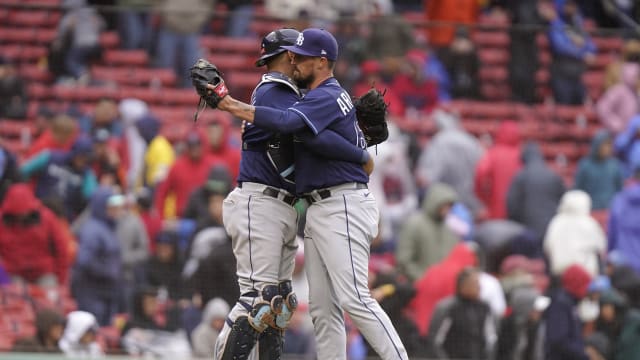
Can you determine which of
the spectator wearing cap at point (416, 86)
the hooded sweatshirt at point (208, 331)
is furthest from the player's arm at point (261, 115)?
the spectator wearing cap at point (416, 86)

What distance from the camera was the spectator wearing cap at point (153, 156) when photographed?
12.0 metres

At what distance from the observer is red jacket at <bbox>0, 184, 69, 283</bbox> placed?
37.5 ft

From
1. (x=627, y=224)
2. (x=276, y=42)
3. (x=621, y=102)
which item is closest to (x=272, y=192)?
(x=276, y=42)

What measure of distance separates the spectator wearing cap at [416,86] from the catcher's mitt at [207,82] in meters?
5.13

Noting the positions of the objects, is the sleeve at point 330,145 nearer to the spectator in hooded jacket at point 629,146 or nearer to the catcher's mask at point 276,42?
the catcher's mask at point 276,42

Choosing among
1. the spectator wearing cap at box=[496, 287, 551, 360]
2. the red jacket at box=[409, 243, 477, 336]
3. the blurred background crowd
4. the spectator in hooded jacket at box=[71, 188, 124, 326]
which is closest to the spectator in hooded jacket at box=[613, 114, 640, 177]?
the blurred background crowd

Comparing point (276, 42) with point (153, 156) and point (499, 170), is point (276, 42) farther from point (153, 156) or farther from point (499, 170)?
point (499, 170)

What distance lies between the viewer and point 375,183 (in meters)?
12.5

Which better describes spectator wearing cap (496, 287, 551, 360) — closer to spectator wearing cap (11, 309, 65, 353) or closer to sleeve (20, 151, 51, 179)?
spectator wearing cap (11, 309, 65, 353)

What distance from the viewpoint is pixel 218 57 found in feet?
40.9

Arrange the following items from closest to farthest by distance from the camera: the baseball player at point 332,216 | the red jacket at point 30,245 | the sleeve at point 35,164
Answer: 1. the baseball player at point 332,216
2. the red jacket at point 30,245
3. the sleeve at point 35,164

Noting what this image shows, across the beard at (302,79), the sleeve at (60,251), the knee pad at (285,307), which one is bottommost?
the sleeve at (60,251)

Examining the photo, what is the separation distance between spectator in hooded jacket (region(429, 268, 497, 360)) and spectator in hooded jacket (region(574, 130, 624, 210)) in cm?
143

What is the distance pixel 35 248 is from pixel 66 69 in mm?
1521
